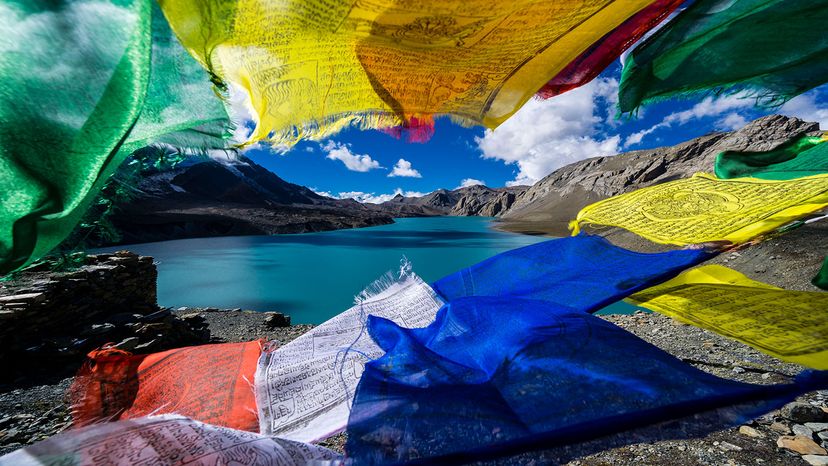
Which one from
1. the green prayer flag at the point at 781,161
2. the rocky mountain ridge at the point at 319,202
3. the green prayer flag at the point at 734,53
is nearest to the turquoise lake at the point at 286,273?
the rocky mountain ridge at the point at 319,202

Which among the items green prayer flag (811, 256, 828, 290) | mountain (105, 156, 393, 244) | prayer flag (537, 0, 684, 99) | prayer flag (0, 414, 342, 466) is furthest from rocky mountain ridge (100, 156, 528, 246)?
green prayer flag (811, 256, 828, 290)

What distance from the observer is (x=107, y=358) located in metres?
1.48

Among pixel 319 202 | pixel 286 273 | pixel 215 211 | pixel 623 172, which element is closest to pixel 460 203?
pixel 319 202

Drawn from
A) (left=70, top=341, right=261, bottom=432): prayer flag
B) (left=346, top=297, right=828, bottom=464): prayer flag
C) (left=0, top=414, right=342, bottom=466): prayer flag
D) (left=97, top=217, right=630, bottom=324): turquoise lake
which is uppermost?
(left=346, top=297, right=828, bottom=464): prayer flag

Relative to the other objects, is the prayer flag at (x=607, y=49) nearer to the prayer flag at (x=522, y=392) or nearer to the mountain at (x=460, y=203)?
the prayer flag at (x=522, y=392)

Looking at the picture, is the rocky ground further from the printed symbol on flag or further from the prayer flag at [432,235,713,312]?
the printed symbol on flag

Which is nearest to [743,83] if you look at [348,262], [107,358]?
[107,358]

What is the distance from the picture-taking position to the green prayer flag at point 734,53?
1.13 meters

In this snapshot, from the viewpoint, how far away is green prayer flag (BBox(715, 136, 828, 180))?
1784 mm

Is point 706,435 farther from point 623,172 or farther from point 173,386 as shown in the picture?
point 623,172

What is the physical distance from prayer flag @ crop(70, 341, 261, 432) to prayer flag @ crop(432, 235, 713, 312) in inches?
43.8

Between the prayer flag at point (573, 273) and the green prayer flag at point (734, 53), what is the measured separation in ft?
2.42

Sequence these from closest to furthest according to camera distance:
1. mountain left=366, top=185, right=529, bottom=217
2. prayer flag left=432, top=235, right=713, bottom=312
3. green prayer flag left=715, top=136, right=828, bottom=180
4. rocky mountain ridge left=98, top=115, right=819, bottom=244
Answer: prayer flag left=432, top=235, right=713, bottom=312, green prayer flag left=715, top=136, right=828, bottom=180, rocky mountain ridge left=98, top=115, right=819, bottom=244, mountain left=366, top=185, right=529, bottom=217

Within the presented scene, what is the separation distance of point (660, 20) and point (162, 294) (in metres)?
14.0
